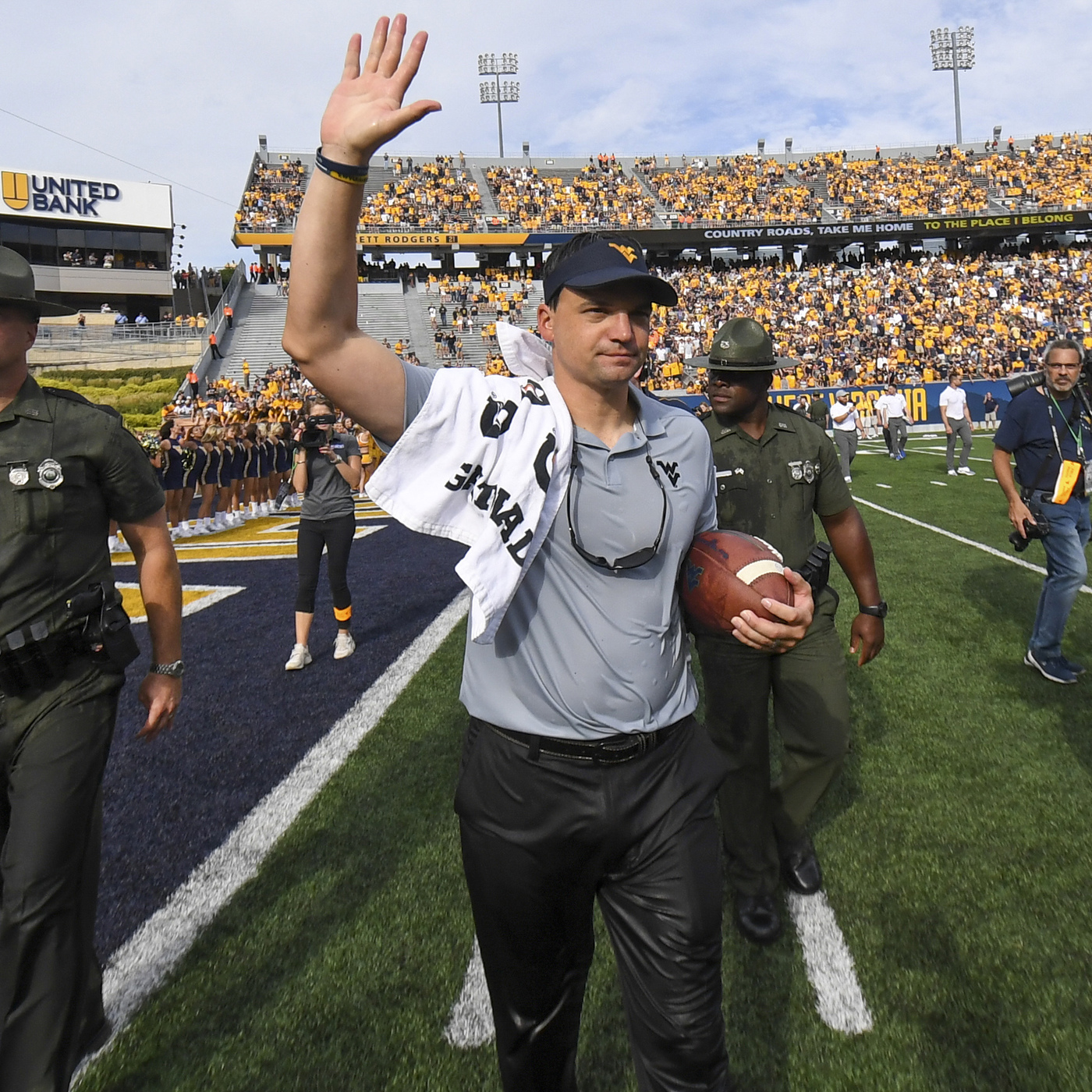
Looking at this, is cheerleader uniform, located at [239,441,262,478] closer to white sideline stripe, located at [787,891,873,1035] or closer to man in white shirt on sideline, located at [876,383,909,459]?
white sideline stripe, located at [787,891,873,1035]

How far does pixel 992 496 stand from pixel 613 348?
13999mm

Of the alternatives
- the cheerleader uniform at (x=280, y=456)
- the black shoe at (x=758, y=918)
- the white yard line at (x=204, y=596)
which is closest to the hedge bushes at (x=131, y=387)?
the cheerleader uniform at (x=280, y=456)

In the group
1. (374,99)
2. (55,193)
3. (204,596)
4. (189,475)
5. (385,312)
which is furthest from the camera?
(55,193)

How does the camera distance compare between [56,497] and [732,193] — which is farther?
[732,193]

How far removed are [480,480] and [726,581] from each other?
64 cm

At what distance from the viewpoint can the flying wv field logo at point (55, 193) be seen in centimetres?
4850

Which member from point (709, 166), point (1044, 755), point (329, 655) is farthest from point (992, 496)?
point (709, 166)

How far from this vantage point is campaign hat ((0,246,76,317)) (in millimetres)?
2348

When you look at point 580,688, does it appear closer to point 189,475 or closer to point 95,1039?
point 95,1039

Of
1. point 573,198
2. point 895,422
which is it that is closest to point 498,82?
point 573,198

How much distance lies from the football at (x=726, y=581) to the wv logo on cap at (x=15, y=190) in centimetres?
5994

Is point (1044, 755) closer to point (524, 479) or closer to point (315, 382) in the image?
point (524, 479)

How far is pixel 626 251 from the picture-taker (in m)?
1.91

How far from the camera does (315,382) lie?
1575 millimetres
